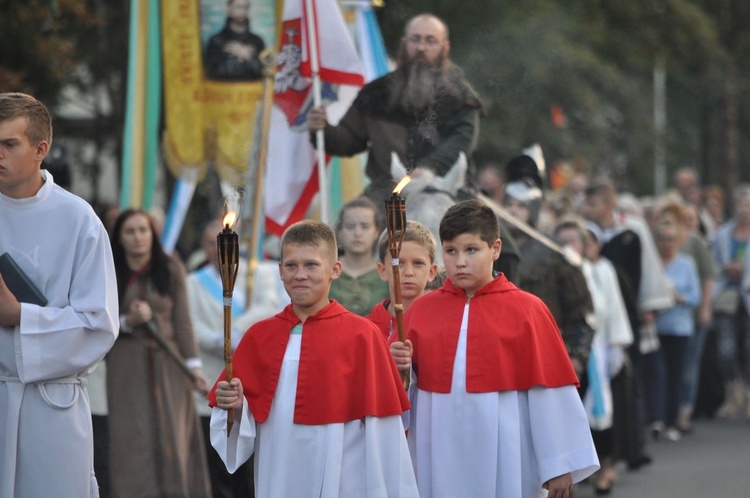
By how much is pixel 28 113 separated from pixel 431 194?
2.56 metres

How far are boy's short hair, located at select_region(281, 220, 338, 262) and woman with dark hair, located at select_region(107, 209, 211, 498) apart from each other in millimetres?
3666

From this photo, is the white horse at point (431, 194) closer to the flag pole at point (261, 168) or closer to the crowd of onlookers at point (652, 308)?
the crowd of onlookers at point (652, 308)

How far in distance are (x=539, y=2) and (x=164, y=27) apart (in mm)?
11171

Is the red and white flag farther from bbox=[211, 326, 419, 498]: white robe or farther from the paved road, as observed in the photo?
bbox=[211, 326, 419, 498]: white robe

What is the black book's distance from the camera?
562 centimetres

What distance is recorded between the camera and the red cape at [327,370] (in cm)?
572

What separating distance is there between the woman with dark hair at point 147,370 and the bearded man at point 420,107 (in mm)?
1580

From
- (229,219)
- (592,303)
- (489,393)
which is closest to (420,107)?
(592,303)

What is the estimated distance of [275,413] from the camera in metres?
5.77

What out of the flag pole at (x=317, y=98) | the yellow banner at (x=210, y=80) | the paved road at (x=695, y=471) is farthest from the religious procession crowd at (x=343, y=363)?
the yellow banner at (x=210, y=80)

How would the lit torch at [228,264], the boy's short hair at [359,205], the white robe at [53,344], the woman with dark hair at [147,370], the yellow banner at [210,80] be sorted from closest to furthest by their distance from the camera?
1. the lit torch at [228,264]
2. the white robe at [53,344]
3. the boy's short hair at [359,205]
4. the woman with dark hair at [147,370]
5. the yellow banner at [210,80]

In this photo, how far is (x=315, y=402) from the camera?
572cm

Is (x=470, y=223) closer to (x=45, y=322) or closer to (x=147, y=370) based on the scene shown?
(x=45, y=322)

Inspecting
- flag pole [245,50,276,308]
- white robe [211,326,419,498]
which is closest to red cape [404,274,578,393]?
white robe [211,326,419,498]
